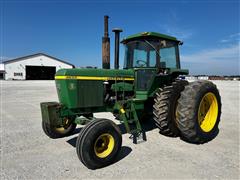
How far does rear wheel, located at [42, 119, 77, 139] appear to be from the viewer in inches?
192

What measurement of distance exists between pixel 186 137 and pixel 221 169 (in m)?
1.19

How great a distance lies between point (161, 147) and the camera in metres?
4.55

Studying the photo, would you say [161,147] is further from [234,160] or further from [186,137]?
[234,160]

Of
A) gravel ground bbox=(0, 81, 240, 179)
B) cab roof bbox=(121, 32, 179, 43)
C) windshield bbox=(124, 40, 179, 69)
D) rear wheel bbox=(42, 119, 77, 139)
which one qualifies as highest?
cab roof bbox=(121, 32, 179, 43)

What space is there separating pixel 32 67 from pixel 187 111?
53018mm

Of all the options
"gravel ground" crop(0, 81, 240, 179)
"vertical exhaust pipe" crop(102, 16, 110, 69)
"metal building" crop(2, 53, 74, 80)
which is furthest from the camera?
"metal building" crop(2, 53, 74, 80)

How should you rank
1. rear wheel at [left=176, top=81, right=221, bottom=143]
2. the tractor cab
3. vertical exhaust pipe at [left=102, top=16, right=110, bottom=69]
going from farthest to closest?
1. vertical exhaust pipe at [left=102, top=16, right=110, bottom=69]
2. the tractor cab
3. rear wheel at [left=176, top=81, right=221, bottom=143]

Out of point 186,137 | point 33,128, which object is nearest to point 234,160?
point 186,137

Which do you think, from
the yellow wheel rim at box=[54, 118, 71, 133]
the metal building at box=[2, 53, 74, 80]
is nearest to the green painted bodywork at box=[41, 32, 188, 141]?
the yellow wheel rim at box=[54, 118, 71, 133]

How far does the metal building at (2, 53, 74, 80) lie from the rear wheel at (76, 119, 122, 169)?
51.8 metres

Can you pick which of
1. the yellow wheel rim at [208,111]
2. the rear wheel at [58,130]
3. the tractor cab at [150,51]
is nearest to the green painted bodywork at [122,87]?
the tractor cab at [150,51]

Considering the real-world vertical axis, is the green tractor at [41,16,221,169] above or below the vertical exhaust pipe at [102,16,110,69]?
below

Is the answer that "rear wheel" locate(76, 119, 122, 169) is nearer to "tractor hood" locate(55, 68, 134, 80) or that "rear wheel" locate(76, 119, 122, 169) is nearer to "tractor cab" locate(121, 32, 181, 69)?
"tractor hood" locate(55, 68, 134, 80)

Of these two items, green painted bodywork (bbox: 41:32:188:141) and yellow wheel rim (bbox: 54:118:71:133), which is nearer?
green painted bodywork (bbox: 41:32:188:141)
